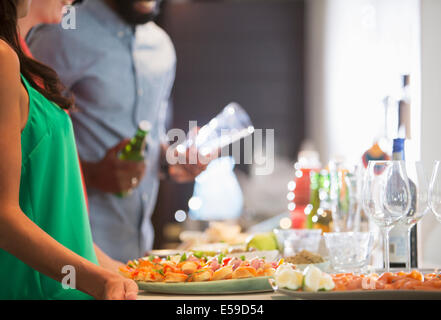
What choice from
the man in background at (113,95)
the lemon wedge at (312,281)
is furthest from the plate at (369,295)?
the man in background at (113,95)

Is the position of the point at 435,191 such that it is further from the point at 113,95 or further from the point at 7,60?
the point at 113,95

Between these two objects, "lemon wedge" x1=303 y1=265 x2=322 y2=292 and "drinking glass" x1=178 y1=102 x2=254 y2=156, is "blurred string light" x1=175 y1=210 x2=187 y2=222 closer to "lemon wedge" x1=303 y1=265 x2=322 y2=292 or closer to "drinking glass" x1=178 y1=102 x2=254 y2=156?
"drinking glass" x1=178 y1=102 x2=254 y2=156

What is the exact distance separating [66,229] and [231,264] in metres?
0.29

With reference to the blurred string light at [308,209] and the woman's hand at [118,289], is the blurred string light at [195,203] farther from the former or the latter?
the woman's hand at [118,289]

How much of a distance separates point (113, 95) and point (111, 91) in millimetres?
18

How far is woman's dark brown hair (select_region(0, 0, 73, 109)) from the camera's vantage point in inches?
40.5

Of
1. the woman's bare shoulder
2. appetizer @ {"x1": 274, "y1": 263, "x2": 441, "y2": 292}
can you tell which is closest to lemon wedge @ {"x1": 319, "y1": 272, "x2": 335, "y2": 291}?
appetizer @ {"x1": 274, "y1": 263, "x2": 441, "y2": 292}

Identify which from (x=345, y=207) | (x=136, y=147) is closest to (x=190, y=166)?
(x=136, y=147)

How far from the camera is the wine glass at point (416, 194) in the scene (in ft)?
3.37

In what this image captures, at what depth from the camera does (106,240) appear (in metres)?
2.33

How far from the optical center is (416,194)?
1043mm

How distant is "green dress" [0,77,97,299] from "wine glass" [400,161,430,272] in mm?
569

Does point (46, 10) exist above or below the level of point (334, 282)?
above
